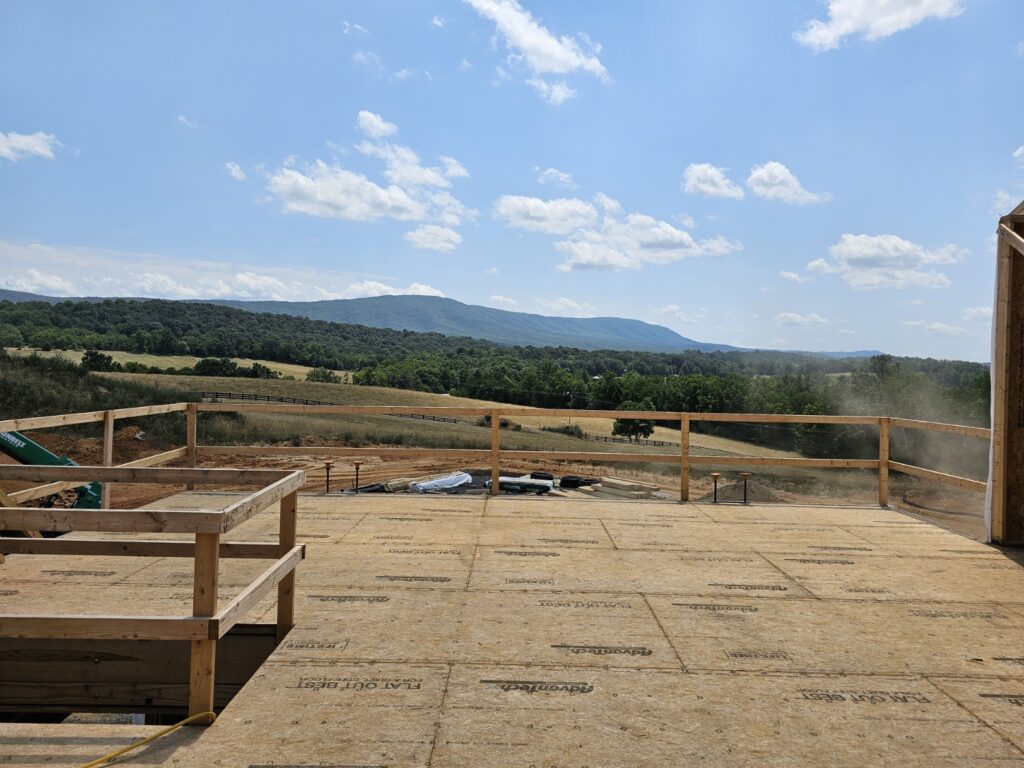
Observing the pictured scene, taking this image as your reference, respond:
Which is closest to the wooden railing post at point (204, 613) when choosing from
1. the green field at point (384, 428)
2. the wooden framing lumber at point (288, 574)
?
the wooden framing lumber at point (288, 574)

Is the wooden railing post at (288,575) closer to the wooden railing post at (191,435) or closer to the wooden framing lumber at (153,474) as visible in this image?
the wooden framing lumber at (153,474)

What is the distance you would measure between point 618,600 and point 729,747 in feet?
6.02

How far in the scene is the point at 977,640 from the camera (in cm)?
391

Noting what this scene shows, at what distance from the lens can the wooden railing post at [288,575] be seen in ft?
12.4

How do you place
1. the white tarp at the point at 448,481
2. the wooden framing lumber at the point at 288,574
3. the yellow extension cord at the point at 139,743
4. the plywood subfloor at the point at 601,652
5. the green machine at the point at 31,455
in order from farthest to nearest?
the white tarp at the point at 448,481 < the green machine at the point at 31,455 < the wooden framing lumber at the point at 288,574 < the plywood subfloor at the point at 601,652 < the yellow extension cord at the point at 139,743

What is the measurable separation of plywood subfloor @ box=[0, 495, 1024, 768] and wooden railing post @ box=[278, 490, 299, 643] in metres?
0.12

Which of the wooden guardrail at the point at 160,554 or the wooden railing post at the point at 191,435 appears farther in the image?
the wooden railing post at the point at 191,435

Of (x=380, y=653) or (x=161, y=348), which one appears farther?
(x=161, y=348)

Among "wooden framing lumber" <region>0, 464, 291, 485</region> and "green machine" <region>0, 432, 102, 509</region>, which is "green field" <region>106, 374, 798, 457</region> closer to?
"green machine" <region>0, 432, 102, 509</region>

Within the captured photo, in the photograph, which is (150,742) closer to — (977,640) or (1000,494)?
(977,640)

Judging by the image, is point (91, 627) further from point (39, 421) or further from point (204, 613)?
point (39, 421)

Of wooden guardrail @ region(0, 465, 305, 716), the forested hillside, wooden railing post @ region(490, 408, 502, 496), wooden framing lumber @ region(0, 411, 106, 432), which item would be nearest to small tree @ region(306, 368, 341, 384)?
the forested hillside

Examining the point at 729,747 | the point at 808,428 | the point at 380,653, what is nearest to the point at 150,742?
the point at 380,653

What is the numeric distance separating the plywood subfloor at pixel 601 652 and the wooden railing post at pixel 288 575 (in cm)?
12
